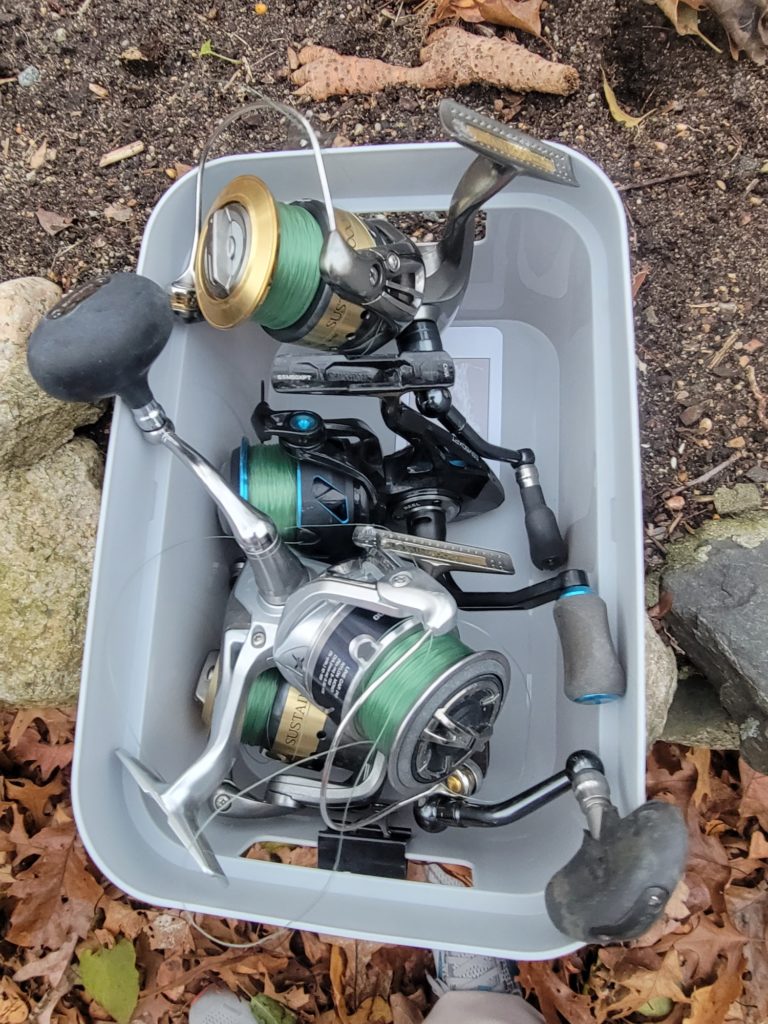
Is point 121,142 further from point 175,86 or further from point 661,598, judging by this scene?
point 661,598

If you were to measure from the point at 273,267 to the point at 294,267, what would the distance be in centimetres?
4

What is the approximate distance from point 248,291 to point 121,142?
2.83 feet

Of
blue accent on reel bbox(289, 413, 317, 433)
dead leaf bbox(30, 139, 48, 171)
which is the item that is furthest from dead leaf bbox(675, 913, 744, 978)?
dead leaf bbox(30, 139, 48, 171)

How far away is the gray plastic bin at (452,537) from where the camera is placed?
108 cm

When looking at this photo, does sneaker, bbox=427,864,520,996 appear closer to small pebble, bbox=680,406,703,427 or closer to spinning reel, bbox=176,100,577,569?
spinning reel, bbox=176,100,577,569

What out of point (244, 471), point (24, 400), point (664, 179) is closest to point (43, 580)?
point (24, 400)

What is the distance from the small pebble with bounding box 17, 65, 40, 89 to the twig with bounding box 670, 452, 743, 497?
1466mm

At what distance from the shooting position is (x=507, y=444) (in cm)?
152

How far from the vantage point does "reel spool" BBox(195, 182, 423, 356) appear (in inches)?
41.5

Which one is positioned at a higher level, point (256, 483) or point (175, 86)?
point (175, 86)

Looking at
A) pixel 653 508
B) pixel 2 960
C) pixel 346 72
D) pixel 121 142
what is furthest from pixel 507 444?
pixel 2 960

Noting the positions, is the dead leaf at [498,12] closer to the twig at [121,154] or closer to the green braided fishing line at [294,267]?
the twig at [121,154]

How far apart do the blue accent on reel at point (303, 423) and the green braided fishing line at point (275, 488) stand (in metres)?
0.06

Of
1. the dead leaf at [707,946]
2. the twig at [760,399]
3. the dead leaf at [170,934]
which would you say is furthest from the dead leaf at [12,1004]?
the twig at [760,399]
